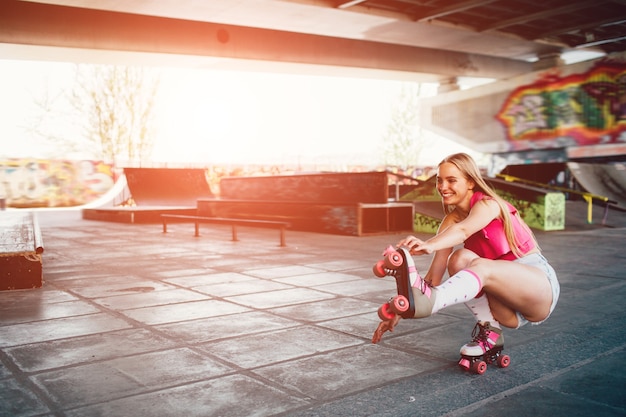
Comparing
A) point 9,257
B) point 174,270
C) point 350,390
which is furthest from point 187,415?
point 174,270

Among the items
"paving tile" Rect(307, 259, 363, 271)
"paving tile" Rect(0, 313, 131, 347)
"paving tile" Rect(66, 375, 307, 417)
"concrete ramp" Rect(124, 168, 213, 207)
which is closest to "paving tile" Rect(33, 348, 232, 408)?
"paving tile" Rect(66, 375, 307, 417)

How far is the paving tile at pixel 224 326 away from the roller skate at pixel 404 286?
5.48 feet

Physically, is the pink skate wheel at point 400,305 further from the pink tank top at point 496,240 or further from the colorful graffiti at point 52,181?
the colorful graffiti at point 52,181

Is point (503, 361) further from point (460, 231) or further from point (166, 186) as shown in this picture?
point (166, 186)

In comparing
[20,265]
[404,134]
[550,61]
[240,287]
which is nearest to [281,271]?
[240,287]

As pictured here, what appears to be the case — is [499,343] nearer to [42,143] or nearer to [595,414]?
[595,414]

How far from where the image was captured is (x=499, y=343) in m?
3.31

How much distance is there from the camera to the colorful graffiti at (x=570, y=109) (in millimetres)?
30608

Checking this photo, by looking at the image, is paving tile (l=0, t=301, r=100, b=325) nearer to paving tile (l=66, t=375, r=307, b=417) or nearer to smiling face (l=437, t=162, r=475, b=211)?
paving tile (l=66, t=375, r=307, b=417)

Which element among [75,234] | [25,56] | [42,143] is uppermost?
[25,56]

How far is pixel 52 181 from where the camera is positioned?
28.2 metres

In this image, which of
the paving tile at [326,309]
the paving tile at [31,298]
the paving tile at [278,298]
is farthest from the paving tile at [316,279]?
the paving tile at [31,298]

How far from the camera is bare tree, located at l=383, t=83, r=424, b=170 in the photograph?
148 feet

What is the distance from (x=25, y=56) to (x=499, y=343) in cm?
2504
